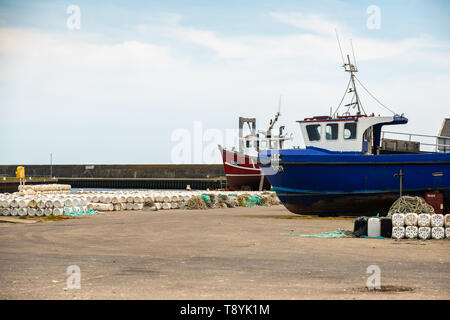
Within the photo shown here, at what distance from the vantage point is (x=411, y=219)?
45.5ft

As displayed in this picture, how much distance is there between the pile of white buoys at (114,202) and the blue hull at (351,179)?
7567mm

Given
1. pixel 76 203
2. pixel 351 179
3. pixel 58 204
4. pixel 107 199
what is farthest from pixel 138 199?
pixel 351 179

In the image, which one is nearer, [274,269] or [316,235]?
[274,269]

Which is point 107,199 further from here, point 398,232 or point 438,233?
point 438,233

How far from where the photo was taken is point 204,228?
17.1 meters

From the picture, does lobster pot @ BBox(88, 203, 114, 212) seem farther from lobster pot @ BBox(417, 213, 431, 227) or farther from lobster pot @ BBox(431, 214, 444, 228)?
A: lobster pot @ BBox(431, 214, 444, 228)

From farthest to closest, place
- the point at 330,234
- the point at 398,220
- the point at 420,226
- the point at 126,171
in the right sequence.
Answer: the point at 126,171 < the point at 330,234 < the point at 398,220 < the point at 420,226

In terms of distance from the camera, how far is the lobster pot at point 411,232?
13828mm

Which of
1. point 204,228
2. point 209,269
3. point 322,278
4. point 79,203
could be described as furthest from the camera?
point 79,203

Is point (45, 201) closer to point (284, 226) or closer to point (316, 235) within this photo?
point (284, 226)

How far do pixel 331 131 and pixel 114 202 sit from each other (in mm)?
10430
